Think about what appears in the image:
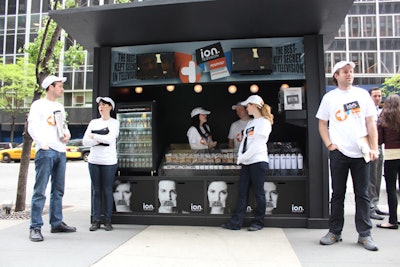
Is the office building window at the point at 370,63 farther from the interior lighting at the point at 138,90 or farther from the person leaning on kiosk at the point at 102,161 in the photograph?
the person leaning on kiosk at the point at 102,161

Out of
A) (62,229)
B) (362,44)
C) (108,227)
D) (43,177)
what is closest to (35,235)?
(62,229)

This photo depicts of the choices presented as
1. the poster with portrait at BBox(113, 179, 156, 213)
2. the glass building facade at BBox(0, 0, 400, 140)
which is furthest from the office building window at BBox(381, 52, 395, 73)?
the poster with portrait at BBox(113, 179, 156, 213)

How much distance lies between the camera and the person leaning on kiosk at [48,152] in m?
4.62

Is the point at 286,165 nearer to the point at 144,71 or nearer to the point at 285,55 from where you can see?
the point at 285,55

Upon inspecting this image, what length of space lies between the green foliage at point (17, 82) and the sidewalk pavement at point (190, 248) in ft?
78.5

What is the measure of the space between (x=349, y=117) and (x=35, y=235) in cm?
426

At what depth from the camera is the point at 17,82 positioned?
1056 inches

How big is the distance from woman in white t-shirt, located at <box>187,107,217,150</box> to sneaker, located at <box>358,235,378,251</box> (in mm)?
2770

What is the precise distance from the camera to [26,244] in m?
4.38

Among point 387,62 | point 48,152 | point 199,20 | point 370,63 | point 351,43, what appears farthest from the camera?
point 351,43

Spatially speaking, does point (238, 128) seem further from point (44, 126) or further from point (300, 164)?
point (44, 126)

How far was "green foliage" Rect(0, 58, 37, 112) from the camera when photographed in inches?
1043

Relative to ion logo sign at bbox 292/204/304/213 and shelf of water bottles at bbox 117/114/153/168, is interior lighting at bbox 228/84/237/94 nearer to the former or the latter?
shelf of water bottles at bbox 117/114/153/168

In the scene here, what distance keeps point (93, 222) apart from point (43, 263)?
149 centimetres
